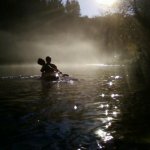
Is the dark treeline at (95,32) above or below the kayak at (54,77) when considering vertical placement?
above

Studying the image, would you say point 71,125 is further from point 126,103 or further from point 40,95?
point 40,95

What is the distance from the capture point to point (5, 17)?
113875 millimetres

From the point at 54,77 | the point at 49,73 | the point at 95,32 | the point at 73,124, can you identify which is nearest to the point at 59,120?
the point at 73,124

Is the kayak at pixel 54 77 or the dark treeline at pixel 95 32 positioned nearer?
the dark treeline at pixel 95 32

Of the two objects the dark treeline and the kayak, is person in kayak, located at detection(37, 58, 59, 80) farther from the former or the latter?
the dark treeline

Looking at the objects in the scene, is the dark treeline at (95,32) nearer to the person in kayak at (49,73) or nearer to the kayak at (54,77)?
the kayak at (54,77)

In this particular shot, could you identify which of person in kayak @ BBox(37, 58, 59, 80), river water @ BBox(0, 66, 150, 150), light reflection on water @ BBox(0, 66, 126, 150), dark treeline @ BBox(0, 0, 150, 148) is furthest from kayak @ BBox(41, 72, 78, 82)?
river water @ BBox(0, 66, 150, 150)

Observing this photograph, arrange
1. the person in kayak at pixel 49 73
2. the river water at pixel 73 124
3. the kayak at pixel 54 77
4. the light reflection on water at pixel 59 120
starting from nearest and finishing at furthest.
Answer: the river water at pixel 73 124 < the light reflection on water at pixel 59 120 < the kayak at pixel 54 77 < the person in kayak at pixel 49 73

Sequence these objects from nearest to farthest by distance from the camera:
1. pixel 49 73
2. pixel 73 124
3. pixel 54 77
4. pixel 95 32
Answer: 1. pixel 73 124
2. pixel 54 77
3. pixel 49 73
4. pixel 95 32

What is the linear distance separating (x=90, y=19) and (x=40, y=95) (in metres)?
160

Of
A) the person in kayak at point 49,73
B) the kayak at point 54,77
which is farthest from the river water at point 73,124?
the person in kayak at point 49,73

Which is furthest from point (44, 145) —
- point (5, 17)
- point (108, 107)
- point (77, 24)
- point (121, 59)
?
point (77, 24)

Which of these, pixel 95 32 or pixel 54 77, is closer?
pixel 54 77

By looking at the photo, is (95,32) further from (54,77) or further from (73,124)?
(73,124)
